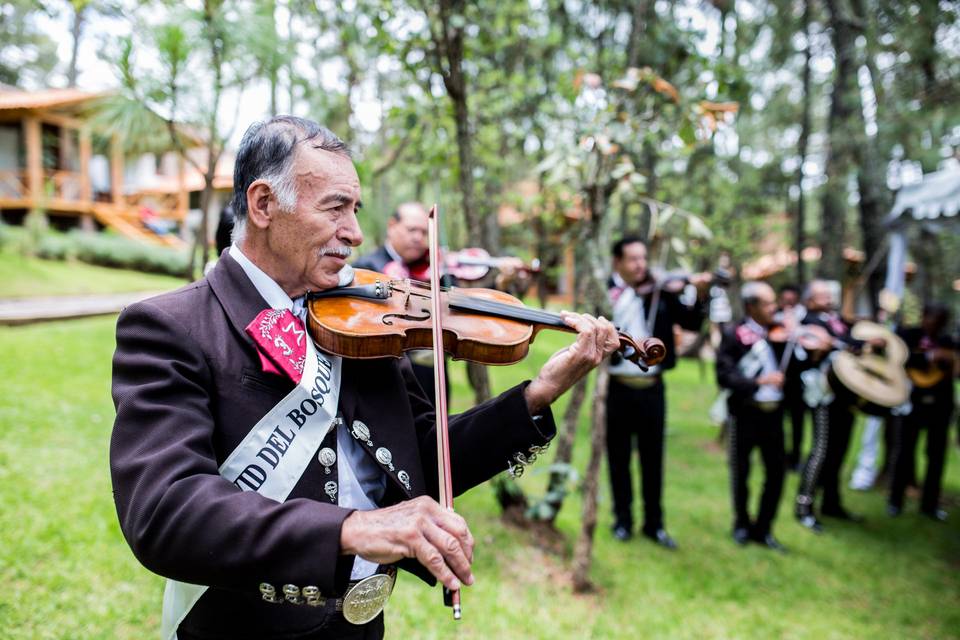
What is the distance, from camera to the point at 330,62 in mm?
11570

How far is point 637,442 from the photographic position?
17.8 feet

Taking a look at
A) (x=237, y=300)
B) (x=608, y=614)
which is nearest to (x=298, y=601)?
(x=237, y=300)

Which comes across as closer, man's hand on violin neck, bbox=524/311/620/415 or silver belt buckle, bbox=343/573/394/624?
silver belt buckle, bbox=343/573/394/624

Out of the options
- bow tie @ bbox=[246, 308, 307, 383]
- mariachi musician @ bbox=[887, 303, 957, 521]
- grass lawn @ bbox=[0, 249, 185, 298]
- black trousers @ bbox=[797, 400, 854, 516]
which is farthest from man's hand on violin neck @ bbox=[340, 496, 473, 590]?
grass lawn @ bbox=[0, 249, 185, 298]

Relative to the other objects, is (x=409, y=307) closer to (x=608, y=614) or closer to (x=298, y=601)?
(x=298, y=601)

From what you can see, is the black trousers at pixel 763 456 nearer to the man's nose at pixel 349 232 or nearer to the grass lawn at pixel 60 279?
the man's nose at pixel 349 232

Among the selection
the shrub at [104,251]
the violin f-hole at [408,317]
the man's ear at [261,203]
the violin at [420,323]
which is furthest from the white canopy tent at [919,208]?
the shrub at [104,251]

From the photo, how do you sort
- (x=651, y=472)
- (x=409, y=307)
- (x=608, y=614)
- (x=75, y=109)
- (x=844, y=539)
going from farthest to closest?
(x=75, y=109)
(x=844, y=539)
(x=651, y=472)
(x=608, y=614)
(x=409, y=307)

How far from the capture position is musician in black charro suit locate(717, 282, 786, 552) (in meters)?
5.50

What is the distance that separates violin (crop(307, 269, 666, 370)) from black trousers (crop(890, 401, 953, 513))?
6515mm

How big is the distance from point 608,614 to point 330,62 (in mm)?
10743

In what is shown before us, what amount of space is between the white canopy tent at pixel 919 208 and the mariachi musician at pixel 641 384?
3.10m

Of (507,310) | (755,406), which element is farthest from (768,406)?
(507,310)

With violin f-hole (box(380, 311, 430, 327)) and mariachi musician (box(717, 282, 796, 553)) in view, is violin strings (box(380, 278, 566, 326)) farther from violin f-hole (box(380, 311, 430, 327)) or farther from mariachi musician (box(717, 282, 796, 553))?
mariachi musician (box(717, 282, 796, 553))
